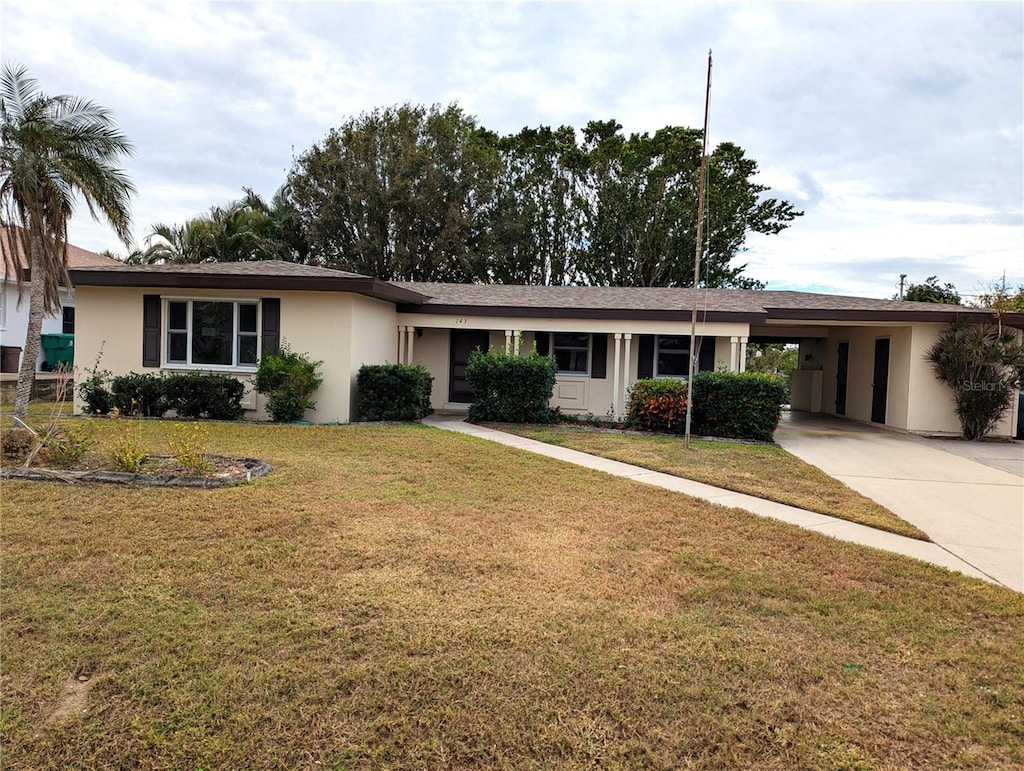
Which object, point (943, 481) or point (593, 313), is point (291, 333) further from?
point (943, 481)

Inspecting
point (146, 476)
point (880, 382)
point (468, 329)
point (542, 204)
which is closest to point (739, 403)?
point (880, 382)

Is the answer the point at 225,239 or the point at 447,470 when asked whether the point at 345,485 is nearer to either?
the point at 447,470

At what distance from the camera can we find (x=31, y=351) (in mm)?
9914

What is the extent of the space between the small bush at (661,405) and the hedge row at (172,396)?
25.3 ft

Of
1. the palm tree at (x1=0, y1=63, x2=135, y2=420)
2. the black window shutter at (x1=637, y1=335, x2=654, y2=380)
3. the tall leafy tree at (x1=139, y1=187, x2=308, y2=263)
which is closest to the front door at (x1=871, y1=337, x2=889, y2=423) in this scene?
the black window shutter at (x1=637, y1=335, x2=654, y2=380)

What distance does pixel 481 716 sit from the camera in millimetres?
2693

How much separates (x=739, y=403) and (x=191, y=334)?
1066 cm

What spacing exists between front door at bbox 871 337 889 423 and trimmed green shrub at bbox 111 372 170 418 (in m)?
15.5

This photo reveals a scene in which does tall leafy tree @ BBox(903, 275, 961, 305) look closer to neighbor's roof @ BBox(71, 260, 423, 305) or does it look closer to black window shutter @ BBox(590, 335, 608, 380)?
black window shutter @ BBox(590, 335, 608, 380)

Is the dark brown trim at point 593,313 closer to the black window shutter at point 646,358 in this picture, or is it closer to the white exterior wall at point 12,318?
the black window shutter at point 646,358

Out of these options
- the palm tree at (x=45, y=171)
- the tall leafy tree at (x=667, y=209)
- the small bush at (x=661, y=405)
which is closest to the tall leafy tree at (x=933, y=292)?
the tall leafy tree at (x=667, y=209)

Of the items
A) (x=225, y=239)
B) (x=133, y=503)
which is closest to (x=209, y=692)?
(x=133, y=503)

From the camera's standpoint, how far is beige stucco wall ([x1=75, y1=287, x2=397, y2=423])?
11.8m

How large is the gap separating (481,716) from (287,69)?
13.5 metres
